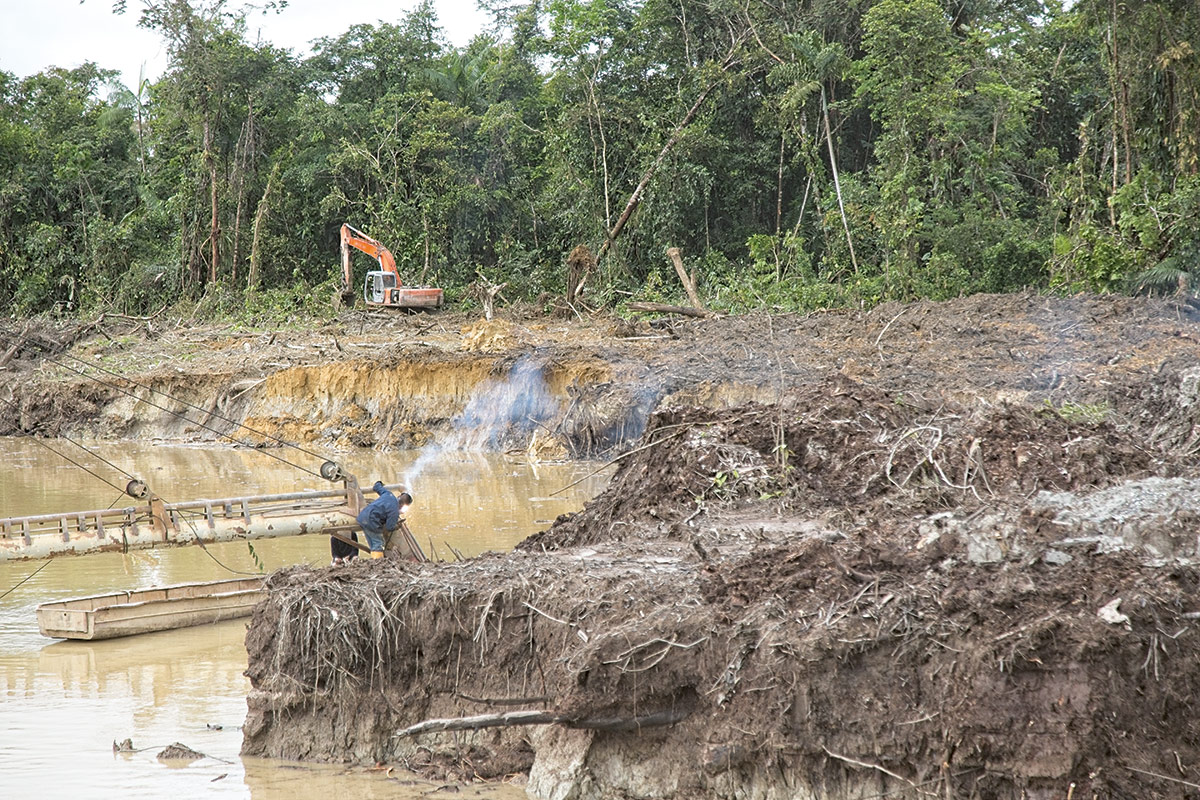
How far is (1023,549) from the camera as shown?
19.0 ft

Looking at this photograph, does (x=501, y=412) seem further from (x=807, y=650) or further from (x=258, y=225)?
(x=258, y=225)

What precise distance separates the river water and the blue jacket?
1.99 feet

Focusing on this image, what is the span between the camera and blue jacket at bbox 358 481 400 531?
31.7 feet

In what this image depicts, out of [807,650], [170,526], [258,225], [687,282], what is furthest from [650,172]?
[807,650]

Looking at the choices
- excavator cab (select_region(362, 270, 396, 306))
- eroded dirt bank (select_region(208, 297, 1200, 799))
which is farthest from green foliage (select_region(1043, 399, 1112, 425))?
excavator cab (select_region(362, 270, 396, 306))

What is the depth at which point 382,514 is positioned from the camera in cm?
965

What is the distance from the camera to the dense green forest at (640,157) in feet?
74.8

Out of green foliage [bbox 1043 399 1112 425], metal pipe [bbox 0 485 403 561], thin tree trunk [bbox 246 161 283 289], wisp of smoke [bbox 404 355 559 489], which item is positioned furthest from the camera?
thin tree trunk [bbox 246 161 283 289]

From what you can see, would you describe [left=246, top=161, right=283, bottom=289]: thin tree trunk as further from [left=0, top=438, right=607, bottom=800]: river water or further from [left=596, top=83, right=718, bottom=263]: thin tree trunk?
[left=0, top=438, right=607, bottom=800]: river water

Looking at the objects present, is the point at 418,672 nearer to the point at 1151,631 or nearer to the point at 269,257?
the point at 1151,631

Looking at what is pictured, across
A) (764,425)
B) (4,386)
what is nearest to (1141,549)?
(764,425)

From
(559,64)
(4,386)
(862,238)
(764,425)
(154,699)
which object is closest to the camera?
(154,699)

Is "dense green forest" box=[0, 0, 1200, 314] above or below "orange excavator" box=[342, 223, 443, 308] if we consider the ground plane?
above

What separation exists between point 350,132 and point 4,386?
14.9m
